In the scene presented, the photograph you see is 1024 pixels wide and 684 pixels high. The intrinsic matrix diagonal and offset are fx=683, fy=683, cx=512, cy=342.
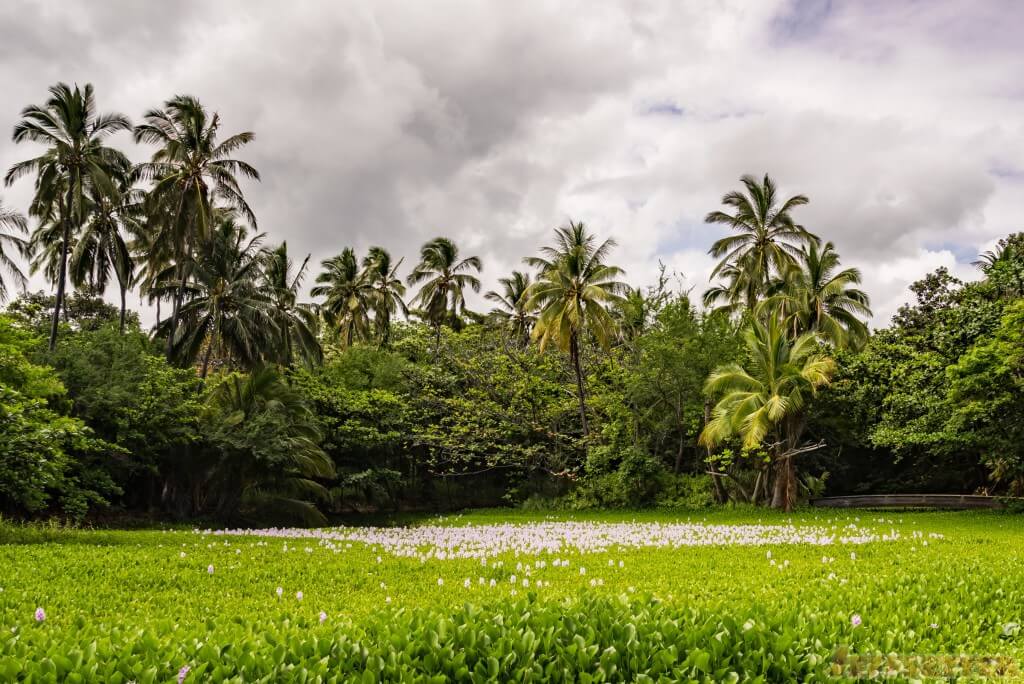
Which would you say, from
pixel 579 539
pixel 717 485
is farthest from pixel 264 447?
pixel 717 485

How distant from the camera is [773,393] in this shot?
23.1 metres

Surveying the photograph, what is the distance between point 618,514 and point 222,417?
1409cm

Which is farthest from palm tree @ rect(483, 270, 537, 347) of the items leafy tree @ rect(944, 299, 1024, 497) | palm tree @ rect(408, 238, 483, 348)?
leafy tree @ rect(944, 299, 1024, 497)

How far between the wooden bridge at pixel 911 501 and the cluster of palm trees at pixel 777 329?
7.97ft

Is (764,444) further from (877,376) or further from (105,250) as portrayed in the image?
(105,250)

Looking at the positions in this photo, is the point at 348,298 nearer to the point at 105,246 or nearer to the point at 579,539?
the point at 105,246

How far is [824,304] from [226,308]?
82.3 ft

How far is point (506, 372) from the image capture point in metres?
31.4

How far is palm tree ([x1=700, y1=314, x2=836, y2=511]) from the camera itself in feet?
72.1

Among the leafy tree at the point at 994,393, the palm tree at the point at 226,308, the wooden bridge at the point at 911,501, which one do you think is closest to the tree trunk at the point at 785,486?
the wooden bridge at the point at 911,501

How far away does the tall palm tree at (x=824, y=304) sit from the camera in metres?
28.7

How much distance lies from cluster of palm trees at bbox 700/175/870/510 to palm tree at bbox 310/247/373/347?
2127 cm

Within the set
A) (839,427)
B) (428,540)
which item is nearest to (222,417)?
(428,540)

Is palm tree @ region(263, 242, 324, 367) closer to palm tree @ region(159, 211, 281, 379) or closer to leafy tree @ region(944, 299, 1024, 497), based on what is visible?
palm tree @ region(159, 211, 281, 379)
